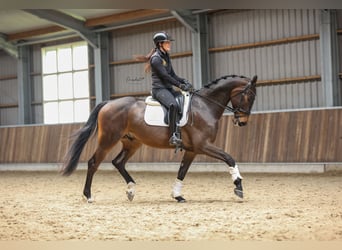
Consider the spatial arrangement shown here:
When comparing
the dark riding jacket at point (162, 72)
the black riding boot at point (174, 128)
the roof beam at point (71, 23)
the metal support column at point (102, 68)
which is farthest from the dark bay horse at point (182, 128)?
the metal support column at point (102, 68)

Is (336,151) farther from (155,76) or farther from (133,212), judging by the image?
(133,212)

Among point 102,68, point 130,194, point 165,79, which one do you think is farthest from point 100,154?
point 102,68

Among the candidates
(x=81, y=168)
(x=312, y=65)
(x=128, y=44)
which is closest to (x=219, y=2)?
(x=312, y=65)

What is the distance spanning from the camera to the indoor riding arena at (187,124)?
4734 mm

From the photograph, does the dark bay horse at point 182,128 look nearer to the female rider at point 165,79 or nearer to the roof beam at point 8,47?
the female rider at point 165,79

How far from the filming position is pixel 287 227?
13.7 ft

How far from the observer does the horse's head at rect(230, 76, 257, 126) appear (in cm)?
666

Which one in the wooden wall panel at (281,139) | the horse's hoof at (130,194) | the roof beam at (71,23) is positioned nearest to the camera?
the horse's hoof at (130,194)

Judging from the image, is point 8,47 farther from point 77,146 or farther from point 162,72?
point 162,72

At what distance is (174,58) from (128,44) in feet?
6.30

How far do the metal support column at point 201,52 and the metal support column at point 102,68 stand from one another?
139 inches

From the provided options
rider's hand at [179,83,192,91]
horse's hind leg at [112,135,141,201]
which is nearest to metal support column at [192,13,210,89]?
horse's hind leg at [112,135,141,201]

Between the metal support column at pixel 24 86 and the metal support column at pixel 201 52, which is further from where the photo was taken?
the metal support column at pixel 24 86

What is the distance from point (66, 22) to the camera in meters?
16.3
